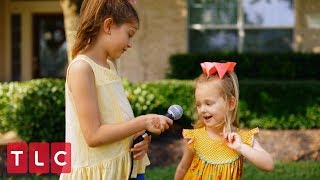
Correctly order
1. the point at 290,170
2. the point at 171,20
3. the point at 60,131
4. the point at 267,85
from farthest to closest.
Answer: the point at 171,20
the point at 267,85
the point at 60,131
the point at 290,170

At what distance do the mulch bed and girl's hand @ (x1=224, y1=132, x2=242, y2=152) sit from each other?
4540 millimetres

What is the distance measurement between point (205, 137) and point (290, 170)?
4045mm

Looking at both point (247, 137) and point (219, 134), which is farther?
point (219, 134)

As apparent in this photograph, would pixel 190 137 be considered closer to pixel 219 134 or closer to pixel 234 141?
pixel 219 134

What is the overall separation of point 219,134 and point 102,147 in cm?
71

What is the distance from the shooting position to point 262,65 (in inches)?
434

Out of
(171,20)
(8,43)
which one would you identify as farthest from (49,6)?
(171,20)

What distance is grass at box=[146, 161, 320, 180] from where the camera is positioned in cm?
640

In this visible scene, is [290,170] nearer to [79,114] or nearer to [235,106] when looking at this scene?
[235,106]

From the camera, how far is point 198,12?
39.5 feet

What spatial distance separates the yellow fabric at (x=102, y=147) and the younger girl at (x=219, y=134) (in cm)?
48

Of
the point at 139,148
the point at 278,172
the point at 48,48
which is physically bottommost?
the point at 278,172

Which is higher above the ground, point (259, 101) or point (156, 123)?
point (156, 123)

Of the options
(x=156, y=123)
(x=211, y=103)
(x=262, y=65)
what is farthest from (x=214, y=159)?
(x=262, y=65)
